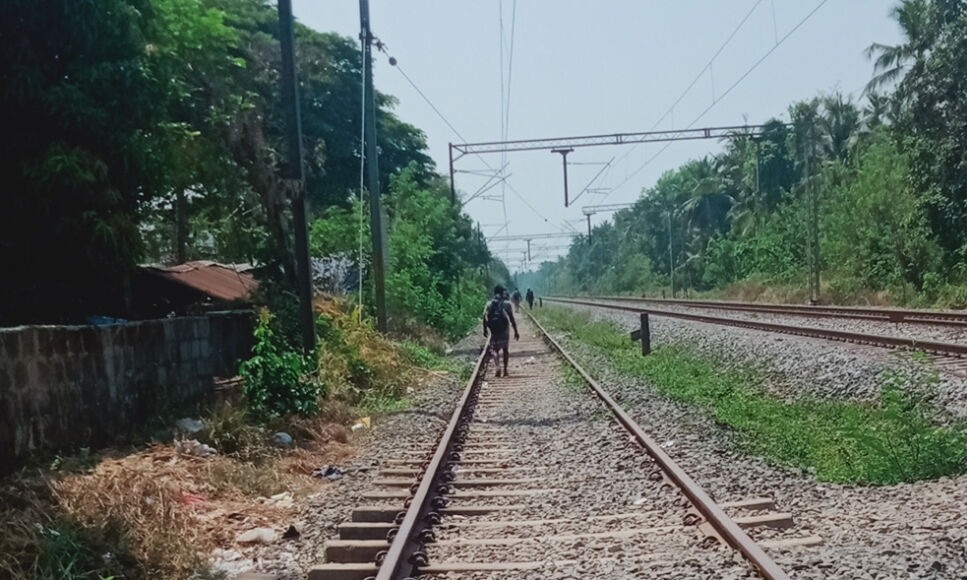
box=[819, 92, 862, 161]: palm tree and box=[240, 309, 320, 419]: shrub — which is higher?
box=[819, 92, 862, 161]: palm tree

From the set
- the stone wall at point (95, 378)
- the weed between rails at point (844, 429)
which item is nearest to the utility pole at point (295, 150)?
the stone wall at point (95, 378)

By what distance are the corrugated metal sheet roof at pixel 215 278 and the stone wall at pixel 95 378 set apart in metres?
4.64

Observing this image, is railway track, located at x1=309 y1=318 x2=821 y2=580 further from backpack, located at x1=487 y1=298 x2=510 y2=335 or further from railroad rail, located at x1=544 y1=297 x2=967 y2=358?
backpack, located at x1=487 y1=298 x2=510 y2=335

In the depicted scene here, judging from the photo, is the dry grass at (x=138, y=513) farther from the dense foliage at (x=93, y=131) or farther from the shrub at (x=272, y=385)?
the dense foliage at (x=93, y=131)

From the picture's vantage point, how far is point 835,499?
23.4ft

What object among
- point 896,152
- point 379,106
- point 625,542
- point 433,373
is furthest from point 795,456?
point 379,106

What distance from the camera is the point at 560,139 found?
33.7m

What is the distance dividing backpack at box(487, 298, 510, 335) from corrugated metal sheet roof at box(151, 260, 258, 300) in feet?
15.5

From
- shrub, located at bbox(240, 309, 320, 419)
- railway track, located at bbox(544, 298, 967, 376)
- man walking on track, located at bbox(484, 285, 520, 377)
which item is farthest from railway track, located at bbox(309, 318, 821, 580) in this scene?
man walking on track, located at bbox(484, 285, 520, 377)

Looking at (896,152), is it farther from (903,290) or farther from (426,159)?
(426,159)

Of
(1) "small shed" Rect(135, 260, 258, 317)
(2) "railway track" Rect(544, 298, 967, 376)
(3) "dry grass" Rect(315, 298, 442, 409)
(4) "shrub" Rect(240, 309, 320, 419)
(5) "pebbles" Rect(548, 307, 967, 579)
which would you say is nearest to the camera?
(5) "pebbles" Rect(548, 307, 967, 579)

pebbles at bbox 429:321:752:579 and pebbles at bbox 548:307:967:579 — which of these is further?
pebbles at bbox 429:321:752:579

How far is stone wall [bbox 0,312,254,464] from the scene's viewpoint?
7.46 metres

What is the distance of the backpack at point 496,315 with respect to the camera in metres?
17.5
